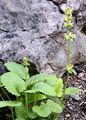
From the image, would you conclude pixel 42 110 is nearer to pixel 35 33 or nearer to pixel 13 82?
pixel 13 82

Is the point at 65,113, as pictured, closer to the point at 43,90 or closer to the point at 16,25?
the point at 43,90

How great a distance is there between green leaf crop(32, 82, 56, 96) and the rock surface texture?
403 mm

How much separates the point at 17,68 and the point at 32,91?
35 centimetres

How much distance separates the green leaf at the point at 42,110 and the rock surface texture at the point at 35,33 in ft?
1.51

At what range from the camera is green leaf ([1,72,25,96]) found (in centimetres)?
282

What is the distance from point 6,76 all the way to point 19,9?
75 cm

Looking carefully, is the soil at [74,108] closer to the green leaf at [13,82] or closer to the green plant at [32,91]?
the green plant at [32,91]

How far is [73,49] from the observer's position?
3744 mm

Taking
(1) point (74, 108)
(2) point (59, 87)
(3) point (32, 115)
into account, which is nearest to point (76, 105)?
(1) point (74, 108)

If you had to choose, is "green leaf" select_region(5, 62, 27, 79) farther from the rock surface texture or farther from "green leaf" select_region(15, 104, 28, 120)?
"green leaf" select_region(15, 104, 28, 120)

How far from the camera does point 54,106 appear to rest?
2914mm

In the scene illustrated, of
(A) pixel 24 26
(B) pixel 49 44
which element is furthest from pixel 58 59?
(A) pixel 24 26

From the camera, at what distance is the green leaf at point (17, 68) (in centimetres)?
300

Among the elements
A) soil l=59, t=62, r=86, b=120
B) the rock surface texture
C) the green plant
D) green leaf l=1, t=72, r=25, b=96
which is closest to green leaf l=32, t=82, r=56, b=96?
the green plant
